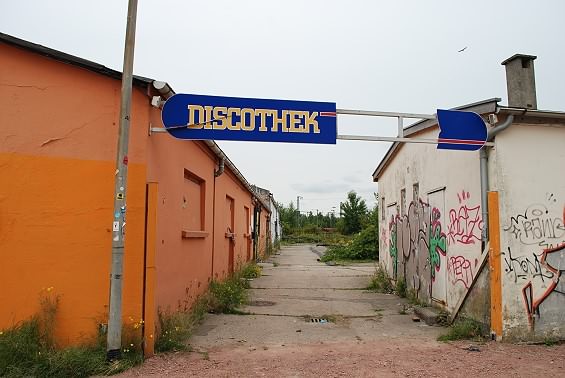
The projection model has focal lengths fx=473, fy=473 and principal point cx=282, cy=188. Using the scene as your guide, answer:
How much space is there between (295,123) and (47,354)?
4275 mm

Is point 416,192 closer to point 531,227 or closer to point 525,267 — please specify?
point 531,227

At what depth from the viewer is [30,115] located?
6.08m

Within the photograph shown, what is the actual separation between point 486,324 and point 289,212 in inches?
2333

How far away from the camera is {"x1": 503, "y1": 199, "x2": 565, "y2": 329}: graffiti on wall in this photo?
7.07 m

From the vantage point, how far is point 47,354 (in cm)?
544

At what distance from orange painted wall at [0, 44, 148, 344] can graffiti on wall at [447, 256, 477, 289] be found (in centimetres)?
524

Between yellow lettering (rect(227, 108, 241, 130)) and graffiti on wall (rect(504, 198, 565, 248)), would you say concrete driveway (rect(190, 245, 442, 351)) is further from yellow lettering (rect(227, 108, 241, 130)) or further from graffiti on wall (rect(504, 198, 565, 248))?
yellow lettering (rect(227, 108, 241, 130))

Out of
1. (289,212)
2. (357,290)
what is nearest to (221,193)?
(357,290)

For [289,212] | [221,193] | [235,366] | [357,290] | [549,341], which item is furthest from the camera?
[289,212]

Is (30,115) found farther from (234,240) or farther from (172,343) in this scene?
(234,240)

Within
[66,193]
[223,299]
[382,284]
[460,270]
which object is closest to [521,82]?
[460,270]

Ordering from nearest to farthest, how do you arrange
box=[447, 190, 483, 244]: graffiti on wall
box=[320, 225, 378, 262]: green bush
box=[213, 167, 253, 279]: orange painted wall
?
box=[447, 190, 483, 244]: graffiti on wall < box=[213, 167, 253, 279]: orange painted wall < box=[320, 225, 378, 262]: green bush

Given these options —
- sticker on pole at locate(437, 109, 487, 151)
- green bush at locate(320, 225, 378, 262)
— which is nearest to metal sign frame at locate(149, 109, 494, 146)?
sticker on pole at locate(437, 109, 487, 151)

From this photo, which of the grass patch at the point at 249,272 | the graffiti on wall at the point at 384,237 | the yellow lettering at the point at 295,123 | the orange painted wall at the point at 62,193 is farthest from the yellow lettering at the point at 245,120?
the graffiti on wall at the point at 384,237
